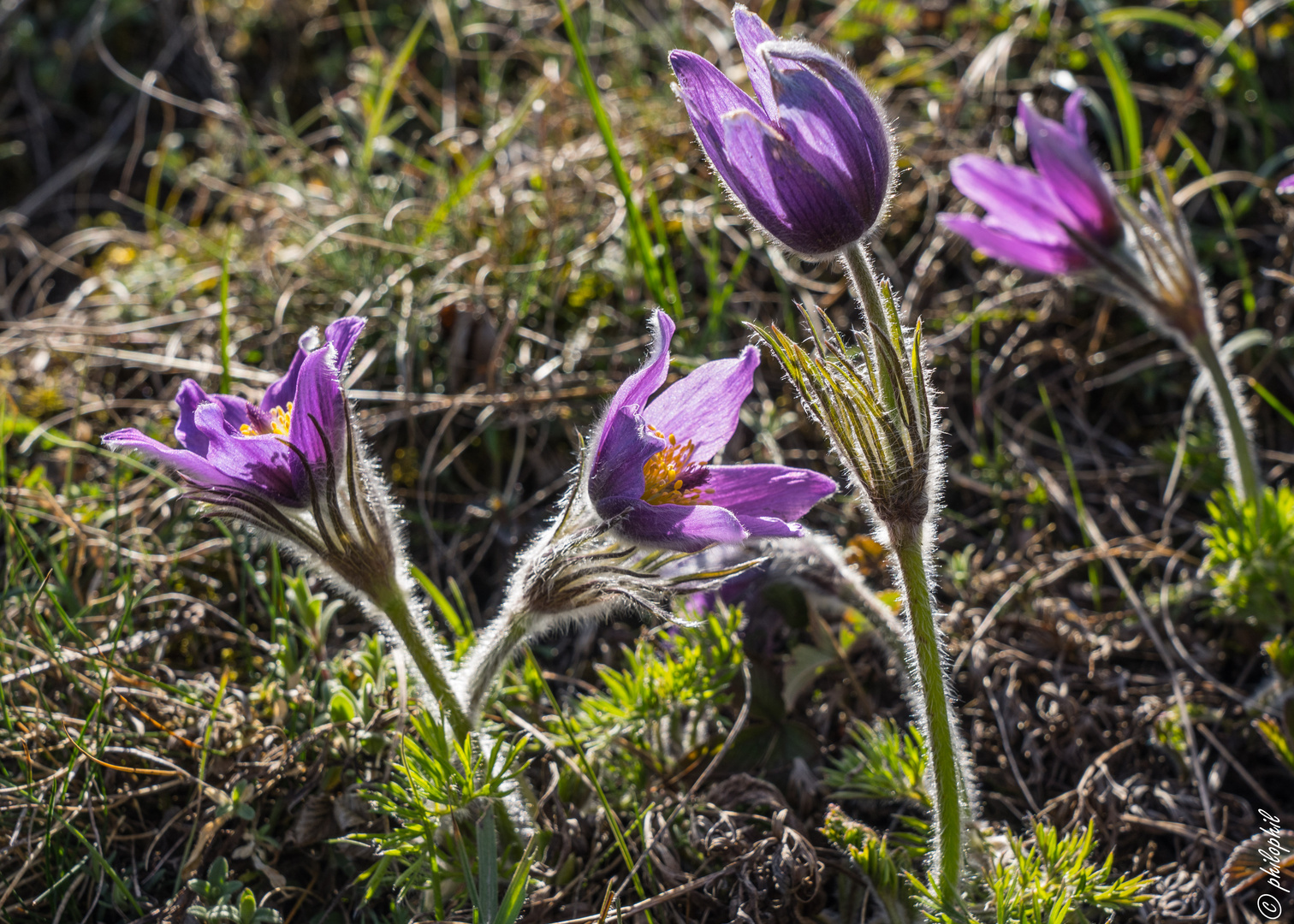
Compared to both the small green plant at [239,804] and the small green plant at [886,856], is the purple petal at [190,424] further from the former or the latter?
the small green plant at [886,856]

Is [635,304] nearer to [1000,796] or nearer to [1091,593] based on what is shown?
[1091,593]

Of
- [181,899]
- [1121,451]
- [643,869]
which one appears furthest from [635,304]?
[181,899]

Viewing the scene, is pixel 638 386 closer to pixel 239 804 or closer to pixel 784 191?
pixel 784 191

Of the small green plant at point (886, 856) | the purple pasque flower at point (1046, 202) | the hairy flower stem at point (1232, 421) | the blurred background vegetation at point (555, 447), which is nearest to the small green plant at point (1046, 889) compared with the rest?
the small green plant at point (886, 856)

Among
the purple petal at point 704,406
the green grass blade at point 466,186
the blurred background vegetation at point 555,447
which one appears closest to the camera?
the purple petal at point 704,406

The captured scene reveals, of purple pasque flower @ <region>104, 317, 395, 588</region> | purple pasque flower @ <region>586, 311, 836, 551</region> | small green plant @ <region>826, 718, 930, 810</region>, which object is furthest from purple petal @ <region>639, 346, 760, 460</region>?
small green plant @ <region>826, 718, 930, 810</region>

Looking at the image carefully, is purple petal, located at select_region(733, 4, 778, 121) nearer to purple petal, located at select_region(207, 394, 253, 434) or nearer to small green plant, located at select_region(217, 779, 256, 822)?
purple petal, located at select_region(207, 394, 253, 434)
